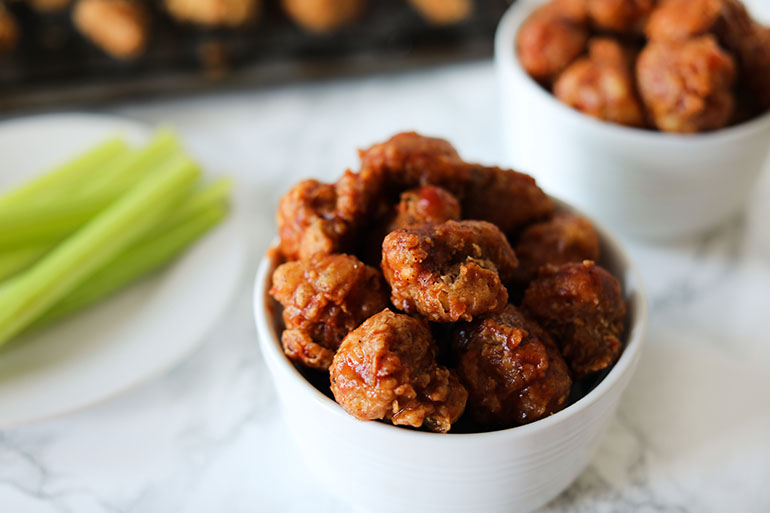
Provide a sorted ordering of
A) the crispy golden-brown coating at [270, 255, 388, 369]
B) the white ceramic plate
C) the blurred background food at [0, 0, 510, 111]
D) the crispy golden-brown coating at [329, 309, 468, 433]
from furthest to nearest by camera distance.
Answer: the blurred background food at [0, 0, 510, 111]
the white ceramic plate
the crispy golden-brown coating at [270, 255, 388, 369]
the crispy golden-brown coating at [329, 309, 468, 433]

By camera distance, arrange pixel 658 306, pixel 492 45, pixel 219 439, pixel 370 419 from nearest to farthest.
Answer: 1. pixel 370 419
2. pixel 219 439
3. pixel 658 306
4. pixel 492 45

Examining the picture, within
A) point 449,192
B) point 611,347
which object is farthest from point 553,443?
point 449,192

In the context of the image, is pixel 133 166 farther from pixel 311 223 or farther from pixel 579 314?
pixel 579 314

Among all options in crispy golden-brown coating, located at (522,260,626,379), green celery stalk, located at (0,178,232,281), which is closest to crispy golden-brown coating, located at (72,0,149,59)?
green celery stalk, located at (0,178,232,281)


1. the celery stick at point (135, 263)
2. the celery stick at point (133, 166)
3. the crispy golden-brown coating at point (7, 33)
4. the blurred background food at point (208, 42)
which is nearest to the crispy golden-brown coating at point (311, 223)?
the celery stick at point (135, 263)

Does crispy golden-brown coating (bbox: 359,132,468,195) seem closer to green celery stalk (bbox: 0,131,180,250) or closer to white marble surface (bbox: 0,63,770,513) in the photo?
white marble surface (bbox: 0,63,770,513)

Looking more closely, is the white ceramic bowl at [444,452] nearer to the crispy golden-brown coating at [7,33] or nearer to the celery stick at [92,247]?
the celery stick at [92,247]

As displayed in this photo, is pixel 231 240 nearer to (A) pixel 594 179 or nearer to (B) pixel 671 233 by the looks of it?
(A) pixel 594 179
